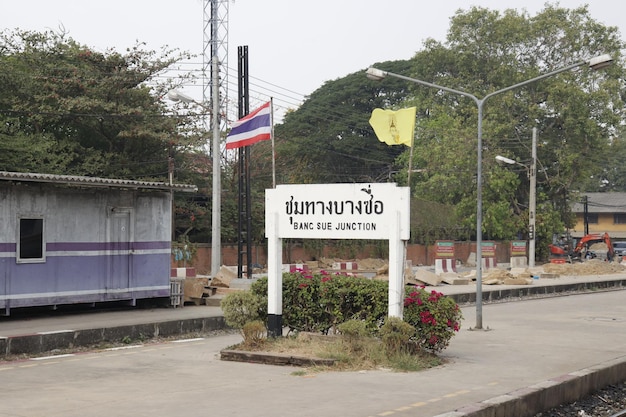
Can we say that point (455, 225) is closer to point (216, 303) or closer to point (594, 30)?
point (594, 30)

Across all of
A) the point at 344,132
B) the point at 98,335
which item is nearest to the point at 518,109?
the point at 344,132

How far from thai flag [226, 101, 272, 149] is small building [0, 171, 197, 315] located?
218 inches

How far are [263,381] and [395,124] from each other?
220 inches

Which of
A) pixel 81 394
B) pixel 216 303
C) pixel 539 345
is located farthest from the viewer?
pixel 216 303

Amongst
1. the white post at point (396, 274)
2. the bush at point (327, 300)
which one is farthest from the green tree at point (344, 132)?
the white post at point (396, 274)

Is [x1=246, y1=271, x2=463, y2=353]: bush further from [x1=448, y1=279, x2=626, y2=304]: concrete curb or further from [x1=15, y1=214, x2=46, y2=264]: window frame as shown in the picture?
[x1=448, y1=279, x2=626, y2=304]: concrete curb

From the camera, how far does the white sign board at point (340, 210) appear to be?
41.9 ft

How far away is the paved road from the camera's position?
9.14 meters

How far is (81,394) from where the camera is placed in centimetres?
1011

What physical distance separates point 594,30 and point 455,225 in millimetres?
16639

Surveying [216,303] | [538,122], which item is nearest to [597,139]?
[538,122]

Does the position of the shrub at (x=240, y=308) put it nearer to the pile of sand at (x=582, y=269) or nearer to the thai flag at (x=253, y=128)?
the thai flag at (x=253, y=128)

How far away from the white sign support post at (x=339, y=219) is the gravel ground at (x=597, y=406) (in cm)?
283

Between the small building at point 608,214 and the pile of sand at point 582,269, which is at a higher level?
the small building at point 608,214
